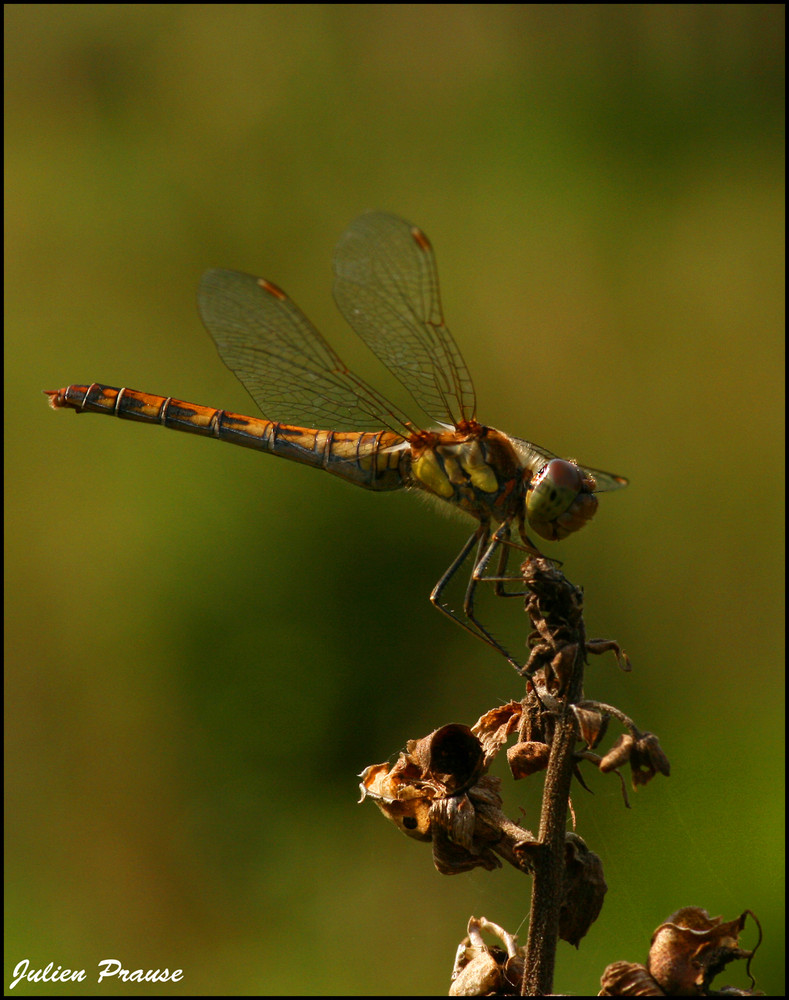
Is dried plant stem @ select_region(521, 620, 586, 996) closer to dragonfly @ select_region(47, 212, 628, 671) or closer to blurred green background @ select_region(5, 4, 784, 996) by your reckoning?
blurred green background @ select_region(5, 4, 784, 996)

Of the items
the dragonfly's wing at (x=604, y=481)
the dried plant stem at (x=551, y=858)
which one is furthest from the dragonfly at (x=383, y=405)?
the dried plant stem at (x=551, y=858)

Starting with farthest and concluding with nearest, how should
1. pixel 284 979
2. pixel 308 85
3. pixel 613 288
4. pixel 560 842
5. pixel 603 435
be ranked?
pixel 308 85 → pixel 613 288 → pixel 603 435 → pixel 284 979 → pixel 560 842

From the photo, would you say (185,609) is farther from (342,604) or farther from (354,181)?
(354,181)

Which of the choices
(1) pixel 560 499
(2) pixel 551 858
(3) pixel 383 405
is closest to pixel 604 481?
(1) pixel 560 499

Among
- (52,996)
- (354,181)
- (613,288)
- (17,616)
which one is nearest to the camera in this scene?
(52,996)

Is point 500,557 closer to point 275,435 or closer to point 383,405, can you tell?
point 383,405

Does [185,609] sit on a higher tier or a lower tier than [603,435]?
lower

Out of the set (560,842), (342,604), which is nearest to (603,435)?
(342,604)
